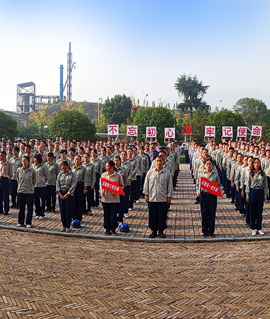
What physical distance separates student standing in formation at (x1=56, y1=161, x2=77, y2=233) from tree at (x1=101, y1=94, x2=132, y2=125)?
5796 centimetres

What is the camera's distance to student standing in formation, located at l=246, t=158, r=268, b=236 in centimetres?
1059

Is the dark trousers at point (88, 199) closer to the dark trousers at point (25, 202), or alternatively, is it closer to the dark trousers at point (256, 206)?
the dark trousers at point (25, 202)

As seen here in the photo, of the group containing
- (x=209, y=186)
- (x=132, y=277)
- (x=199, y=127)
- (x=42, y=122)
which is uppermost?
(x=42, y=122)

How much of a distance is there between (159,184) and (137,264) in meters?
2.50

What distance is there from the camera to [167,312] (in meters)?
5.96

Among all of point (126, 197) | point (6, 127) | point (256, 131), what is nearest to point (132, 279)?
point (126, 197)

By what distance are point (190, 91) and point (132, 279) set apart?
234 feet

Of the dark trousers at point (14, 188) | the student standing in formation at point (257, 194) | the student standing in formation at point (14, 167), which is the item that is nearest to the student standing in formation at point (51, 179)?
the student standing in formation at point (14, 167)

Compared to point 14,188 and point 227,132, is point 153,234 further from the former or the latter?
point 227,132

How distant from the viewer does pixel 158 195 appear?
1005cm

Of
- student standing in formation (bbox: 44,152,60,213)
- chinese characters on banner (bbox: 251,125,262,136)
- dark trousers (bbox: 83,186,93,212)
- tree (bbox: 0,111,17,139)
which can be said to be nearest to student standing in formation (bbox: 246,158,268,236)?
dark trousers (bbox: 83,186,93,212)

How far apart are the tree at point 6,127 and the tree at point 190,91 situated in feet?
146

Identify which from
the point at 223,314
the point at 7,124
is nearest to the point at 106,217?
the point at 223,314

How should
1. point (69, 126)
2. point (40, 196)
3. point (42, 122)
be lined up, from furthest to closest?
point (42, 122) < point (69, 126) < point (40, 196)
